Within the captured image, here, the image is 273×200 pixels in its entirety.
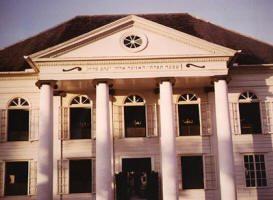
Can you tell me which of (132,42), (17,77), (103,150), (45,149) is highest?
(132,42)

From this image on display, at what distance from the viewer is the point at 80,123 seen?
78.1ft

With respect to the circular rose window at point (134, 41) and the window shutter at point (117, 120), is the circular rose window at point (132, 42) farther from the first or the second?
the window shutter at point (117, 120)

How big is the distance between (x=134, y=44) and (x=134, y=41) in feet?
0.54

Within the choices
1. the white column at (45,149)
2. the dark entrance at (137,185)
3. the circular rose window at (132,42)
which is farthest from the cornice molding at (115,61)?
the dark entrance at (137,185)

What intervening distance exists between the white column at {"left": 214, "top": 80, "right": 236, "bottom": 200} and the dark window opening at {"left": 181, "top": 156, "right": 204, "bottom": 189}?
9.35 feet

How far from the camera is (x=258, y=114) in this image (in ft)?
78.9

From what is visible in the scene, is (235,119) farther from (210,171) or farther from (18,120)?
(18,120)

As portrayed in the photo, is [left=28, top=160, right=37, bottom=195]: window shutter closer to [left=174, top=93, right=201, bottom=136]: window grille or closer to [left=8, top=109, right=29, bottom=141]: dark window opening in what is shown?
[left=8, top=109, right=29, bottom=141]: dark window opening

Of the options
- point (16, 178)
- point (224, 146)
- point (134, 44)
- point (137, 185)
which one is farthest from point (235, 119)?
point (16, 178)

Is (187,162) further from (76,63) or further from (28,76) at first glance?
(28,76)

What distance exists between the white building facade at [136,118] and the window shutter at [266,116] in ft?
0.18

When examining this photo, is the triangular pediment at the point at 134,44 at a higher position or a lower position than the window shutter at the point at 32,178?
higher

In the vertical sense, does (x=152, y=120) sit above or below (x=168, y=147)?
above

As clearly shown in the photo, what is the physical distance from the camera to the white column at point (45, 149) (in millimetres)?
20000
